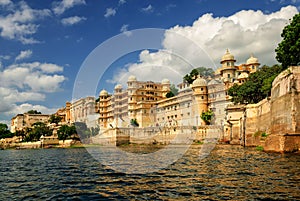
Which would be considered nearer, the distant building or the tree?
the tree

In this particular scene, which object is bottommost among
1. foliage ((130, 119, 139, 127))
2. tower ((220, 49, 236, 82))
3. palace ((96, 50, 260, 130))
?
foliage ((130, 119, 139, 127))

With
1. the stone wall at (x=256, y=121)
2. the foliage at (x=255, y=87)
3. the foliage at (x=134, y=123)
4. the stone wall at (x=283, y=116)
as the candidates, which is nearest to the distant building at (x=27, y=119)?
the foliage at (x=134, y=123)

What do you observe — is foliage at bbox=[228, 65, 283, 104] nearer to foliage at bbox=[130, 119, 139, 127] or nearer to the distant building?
foliage at bbox=[130, 119, 139, 127]

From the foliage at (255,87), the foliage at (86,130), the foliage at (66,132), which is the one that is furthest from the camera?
the foliage at (66,132)

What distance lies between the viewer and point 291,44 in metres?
31.4

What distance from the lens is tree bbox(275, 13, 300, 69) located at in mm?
29922

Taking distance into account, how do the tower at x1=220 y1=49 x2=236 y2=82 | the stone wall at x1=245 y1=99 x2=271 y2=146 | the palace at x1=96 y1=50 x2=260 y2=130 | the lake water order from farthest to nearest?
1. the tower at x1=220 y1=49 x2=236 y2=82
2. the palace at x1=96 y1=50 x2=260 y2=130
3. the stone wall at x1=245 y1=99 x2=271 y2=146
4. the lake water

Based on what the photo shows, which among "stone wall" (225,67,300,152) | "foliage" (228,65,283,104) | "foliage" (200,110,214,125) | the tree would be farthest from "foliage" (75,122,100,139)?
the tree

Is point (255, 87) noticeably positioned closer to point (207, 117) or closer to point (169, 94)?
point (207, 117)

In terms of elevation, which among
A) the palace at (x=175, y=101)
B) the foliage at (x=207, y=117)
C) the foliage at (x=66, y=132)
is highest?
the palace at (x=175, y=101)

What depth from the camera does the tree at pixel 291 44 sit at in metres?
29.9

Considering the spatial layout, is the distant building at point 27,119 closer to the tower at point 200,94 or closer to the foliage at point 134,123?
the foliage at point 134,123

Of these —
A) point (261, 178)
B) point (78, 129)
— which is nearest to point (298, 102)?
point (261, 178)

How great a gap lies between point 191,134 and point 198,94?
1286cm
